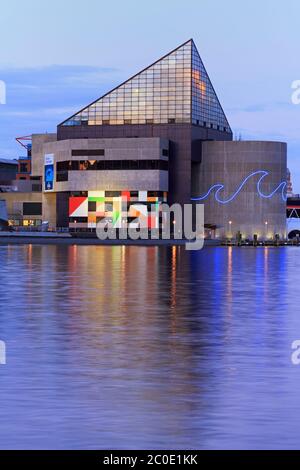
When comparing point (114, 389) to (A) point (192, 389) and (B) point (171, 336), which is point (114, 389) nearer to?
(A) point (192, 389)

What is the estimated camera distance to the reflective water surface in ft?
63.5

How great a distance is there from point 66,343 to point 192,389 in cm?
1051

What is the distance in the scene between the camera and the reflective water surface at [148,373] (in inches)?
762

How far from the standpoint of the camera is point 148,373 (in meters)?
27.3

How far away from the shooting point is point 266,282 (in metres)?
78.3

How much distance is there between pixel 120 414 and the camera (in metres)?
21.1
